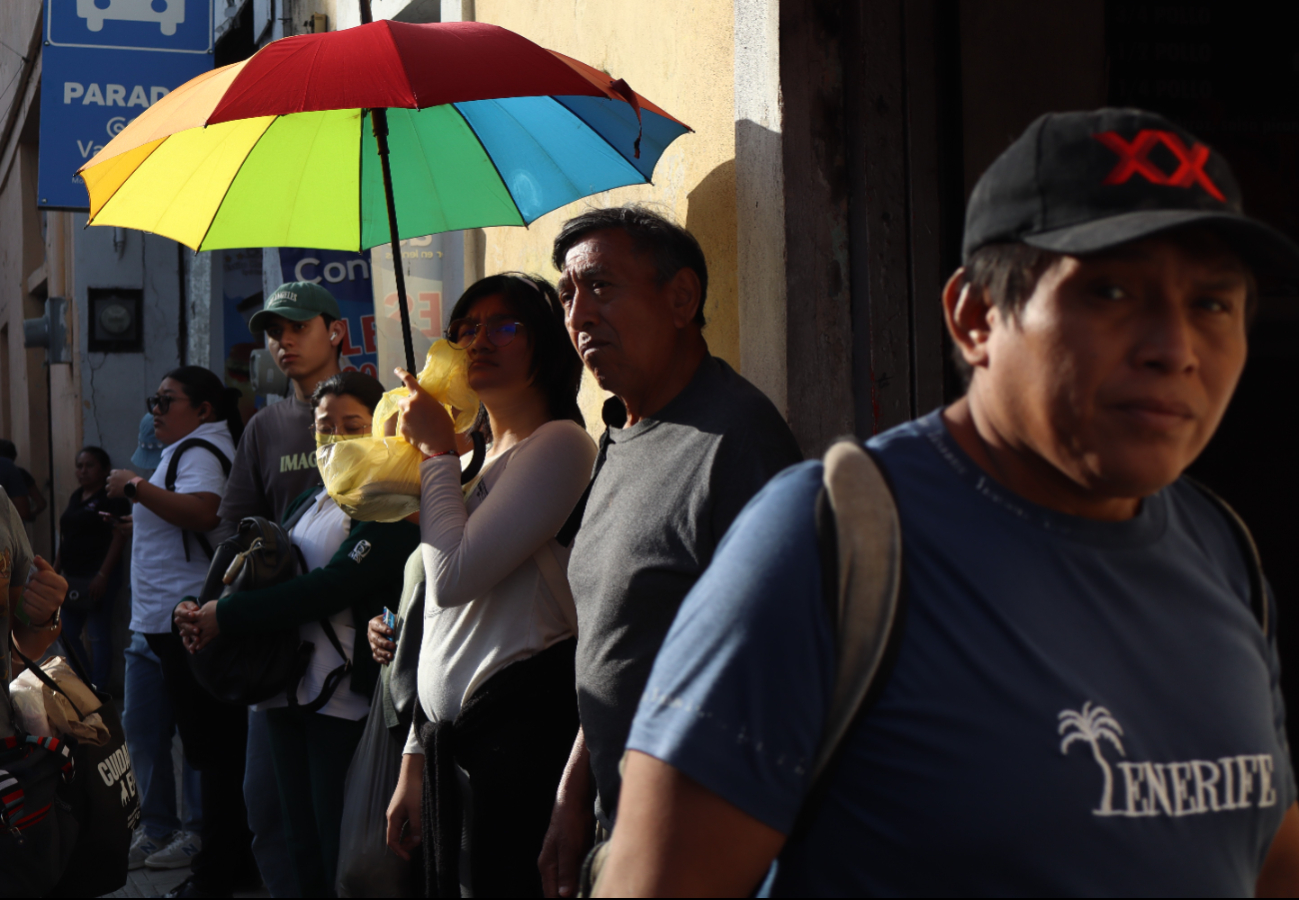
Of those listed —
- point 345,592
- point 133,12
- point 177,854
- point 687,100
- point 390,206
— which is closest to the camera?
point 390,206

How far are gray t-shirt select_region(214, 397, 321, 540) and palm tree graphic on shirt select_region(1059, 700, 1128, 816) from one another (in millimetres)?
3730

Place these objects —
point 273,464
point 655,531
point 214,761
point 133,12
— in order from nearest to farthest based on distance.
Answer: point 655,531 → point 273,464 → point 214,761 → point 133,12

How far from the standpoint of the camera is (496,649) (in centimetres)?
263

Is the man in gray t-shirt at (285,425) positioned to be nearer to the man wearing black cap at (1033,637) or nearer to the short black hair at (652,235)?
the short black hair at (652,235)

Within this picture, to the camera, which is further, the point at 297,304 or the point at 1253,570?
the point at 297,304

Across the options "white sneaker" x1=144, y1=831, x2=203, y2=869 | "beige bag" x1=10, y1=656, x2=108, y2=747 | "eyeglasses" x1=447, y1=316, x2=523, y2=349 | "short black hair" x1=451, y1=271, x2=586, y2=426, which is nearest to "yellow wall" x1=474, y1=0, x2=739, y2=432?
"short black hair" x1=451, y1=271, x2=586, y2=426

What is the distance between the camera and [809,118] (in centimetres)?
289

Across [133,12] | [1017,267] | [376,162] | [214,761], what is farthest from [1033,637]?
[133,12]

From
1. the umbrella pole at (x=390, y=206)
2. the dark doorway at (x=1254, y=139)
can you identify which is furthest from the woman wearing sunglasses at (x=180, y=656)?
the dark doorway at (x=1254, y=139)

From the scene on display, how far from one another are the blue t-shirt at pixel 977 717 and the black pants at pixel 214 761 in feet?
13.1

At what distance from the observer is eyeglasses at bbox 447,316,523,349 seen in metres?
2.89

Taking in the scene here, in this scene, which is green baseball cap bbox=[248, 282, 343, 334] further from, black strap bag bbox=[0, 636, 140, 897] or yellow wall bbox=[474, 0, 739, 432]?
black strap bag bbox=[0, 636, 140, 897]

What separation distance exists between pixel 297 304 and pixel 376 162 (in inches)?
50.2

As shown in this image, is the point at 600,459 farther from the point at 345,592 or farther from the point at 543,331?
the point at 345,592
